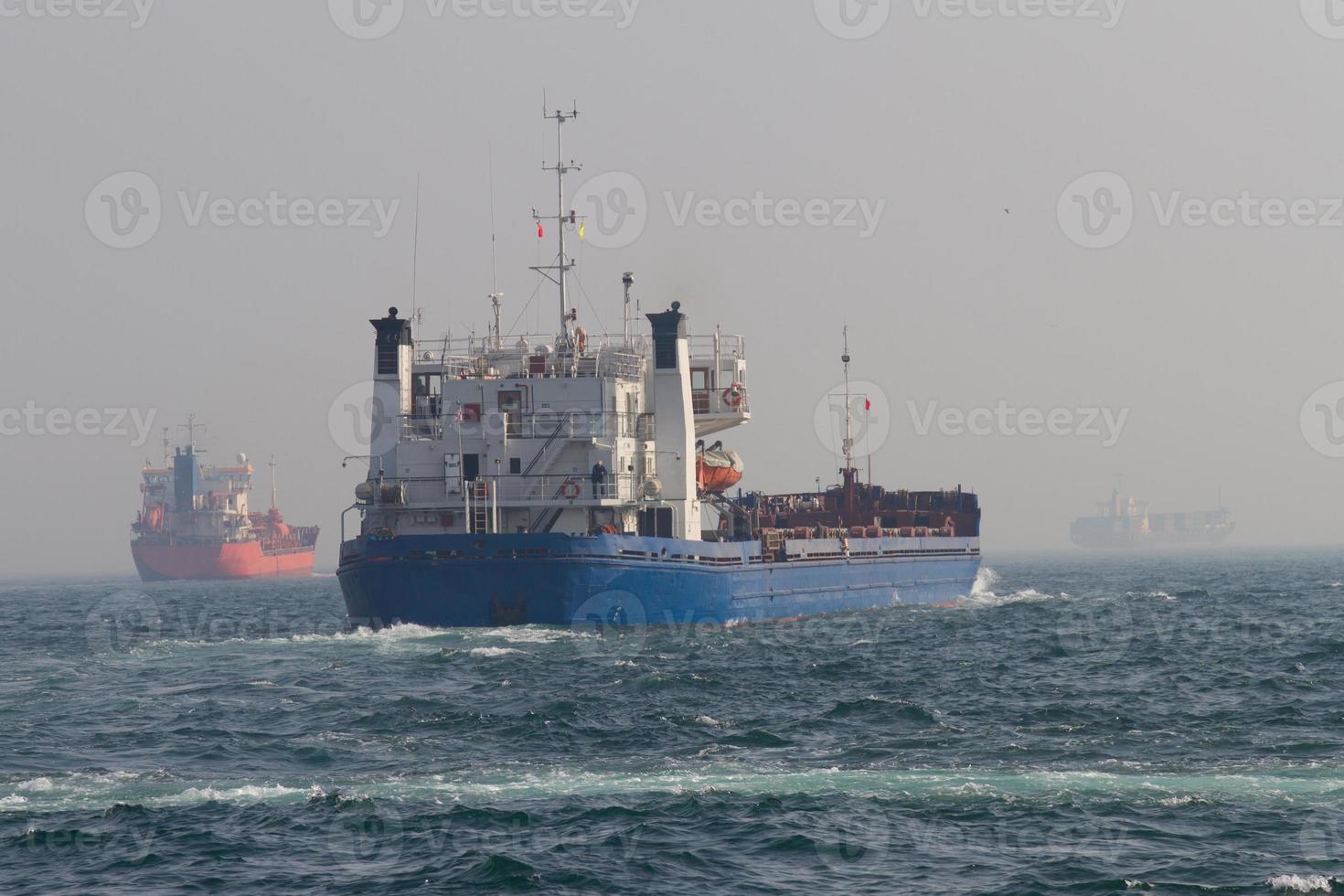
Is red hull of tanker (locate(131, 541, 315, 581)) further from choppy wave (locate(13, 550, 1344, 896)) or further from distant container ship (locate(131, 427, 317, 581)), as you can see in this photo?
choppy wave (locate(13, 550, 1344, 896))

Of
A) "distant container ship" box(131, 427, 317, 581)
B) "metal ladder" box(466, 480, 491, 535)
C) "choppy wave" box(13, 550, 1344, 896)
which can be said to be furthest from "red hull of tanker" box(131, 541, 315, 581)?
"choppy wave" box(13, 550, 1344, 896)

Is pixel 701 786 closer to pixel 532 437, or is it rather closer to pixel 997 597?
pixel 532 437

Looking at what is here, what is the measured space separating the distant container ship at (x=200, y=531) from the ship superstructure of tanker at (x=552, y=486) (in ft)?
429

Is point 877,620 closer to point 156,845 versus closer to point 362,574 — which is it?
point 362,574

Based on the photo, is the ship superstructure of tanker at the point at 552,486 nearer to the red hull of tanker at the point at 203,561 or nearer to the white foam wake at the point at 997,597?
the white foam wake at the point at 997,597

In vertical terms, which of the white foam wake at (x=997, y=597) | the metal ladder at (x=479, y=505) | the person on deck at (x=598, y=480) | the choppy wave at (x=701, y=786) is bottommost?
the choppy wave at (x=701, y=786)

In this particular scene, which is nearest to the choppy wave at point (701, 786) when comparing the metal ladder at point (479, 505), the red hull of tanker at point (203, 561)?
the metal ladder at point (479, 505)

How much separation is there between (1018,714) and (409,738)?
1070 centimetres

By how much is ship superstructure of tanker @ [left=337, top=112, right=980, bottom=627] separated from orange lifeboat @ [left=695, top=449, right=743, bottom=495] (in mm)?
241

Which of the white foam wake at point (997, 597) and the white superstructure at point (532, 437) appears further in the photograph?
the white foam wake at point (997, 597)

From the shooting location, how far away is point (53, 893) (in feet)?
53.2

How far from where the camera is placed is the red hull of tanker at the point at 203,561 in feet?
560

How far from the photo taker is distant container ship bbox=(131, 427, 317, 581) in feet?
563

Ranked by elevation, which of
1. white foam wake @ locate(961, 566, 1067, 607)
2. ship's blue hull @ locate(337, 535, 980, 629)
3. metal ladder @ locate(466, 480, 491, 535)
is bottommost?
white foam wake @ locate(961, 566, 1067, 607)
